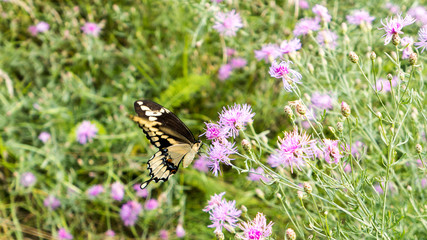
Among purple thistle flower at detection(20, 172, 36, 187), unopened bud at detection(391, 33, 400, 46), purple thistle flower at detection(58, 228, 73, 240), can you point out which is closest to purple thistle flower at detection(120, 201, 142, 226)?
purple thistle flower at detection(58, 228, 73, 240)

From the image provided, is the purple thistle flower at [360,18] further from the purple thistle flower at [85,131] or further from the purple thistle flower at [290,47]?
the purple thistle flower at [85,131]

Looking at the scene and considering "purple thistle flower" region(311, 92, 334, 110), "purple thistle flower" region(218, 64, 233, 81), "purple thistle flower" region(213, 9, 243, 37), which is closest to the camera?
"purple thistle flower" region(311, 92, 334, 110)

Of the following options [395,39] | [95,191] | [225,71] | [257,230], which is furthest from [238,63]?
[257,230]

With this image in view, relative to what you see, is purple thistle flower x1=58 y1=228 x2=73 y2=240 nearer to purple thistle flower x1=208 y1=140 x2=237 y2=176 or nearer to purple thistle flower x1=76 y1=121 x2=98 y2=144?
purple thistle flower x1=76 y1=121 x2=98 y2=144

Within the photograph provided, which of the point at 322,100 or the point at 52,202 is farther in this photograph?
the point at 52,202

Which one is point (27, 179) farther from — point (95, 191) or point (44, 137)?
point (95, 191)

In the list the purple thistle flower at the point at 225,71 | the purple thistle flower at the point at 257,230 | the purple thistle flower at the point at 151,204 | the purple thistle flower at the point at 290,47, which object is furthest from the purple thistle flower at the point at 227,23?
the purple thistle flower at the point at 257,230

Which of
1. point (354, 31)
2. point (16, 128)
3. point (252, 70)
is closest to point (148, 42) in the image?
point (252, 70)
